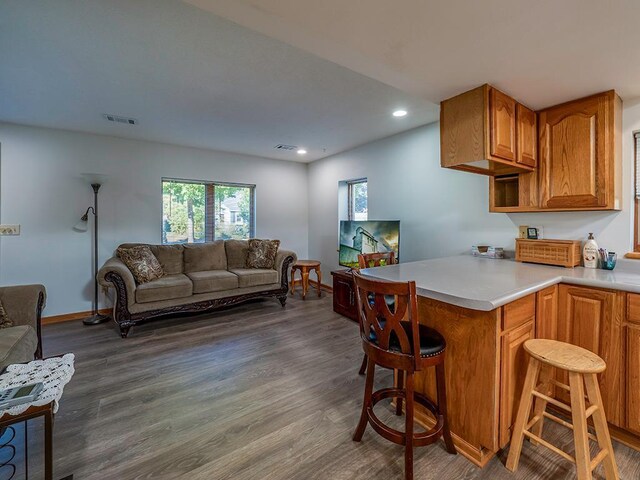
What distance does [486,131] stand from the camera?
6.39ft

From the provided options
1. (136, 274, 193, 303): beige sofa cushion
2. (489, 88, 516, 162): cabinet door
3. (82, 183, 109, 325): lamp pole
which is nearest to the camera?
(489, 88, 516, 162): cabinet door

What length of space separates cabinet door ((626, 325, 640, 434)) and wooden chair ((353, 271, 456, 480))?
3.36 ft

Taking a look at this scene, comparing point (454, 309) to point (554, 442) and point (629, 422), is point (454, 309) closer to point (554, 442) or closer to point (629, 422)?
point (554, 442)

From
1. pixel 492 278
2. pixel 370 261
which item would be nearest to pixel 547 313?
pixel 492 278

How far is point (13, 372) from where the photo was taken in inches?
60.5

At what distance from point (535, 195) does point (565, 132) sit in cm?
50

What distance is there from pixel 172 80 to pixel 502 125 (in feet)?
8.61

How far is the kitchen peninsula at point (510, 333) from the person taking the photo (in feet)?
4.83

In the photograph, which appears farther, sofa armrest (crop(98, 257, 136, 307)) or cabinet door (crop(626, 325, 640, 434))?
sofa armrest (crop(98, 257, 136, 307))

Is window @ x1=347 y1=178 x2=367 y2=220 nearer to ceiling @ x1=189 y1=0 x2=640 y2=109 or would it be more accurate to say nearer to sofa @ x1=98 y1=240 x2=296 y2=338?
sofa @ x1=98 y1=240 x2=296 y2=338

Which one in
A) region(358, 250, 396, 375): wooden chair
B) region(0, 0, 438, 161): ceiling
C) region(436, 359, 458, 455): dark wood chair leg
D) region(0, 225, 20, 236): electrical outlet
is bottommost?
region(436, 359, 458, 455): dark wood chair leg

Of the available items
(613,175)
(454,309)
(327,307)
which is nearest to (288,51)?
(454,309)

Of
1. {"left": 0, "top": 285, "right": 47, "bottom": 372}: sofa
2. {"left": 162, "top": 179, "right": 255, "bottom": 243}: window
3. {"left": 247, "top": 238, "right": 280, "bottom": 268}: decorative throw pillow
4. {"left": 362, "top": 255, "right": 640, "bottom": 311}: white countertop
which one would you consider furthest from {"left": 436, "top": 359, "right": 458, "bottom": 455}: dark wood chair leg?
{"left": 162, "top": 179, "right": 255, "bottom": 243}: window

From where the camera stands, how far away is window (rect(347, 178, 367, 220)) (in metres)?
4.78
